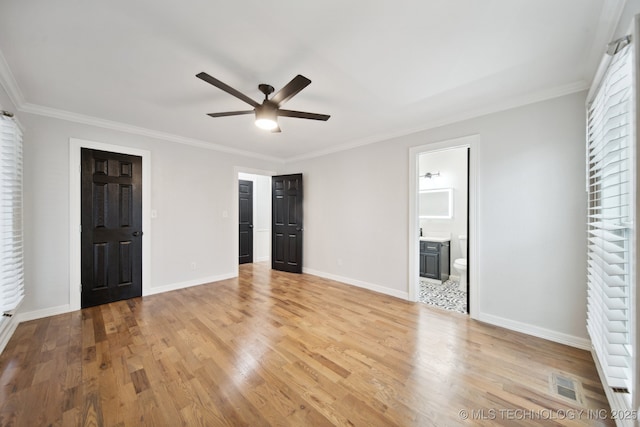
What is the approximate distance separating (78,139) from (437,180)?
5.71 m

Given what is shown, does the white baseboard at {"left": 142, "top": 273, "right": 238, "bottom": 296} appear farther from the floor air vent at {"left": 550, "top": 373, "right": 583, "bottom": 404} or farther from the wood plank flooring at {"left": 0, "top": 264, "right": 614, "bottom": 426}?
the floor air vent at {"left": 550, "top": 373, "right": 583, "bottom": 404}

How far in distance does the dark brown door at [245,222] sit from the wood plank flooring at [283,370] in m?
2.90

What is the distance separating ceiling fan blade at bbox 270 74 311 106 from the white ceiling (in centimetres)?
23

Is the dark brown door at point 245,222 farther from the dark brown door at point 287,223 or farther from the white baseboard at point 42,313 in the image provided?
the white baseboard at point 42,313

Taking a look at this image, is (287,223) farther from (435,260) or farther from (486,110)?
(486,110)

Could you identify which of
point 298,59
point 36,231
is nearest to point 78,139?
point 36,231

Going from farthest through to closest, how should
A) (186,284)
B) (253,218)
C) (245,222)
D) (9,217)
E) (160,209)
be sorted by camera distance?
(253,218) → (245,222) → (186,284) → (160,209) → (9,217)

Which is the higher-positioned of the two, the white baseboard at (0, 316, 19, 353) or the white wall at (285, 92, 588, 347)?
the white wall at (285, 92, 588, 347)

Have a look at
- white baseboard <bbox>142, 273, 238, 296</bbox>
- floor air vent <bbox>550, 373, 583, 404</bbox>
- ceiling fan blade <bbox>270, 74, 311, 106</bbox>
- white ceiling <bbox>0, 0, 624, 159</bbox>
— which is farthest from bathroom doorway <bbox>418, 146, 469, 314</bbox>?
white baseboard <bbox>142, 273, 238, 296</bbox>

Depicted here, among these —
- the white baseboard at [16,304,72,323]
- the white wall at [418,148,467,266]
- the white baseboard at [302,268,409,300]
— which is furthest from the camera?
the white wall at [418,148,467,266]

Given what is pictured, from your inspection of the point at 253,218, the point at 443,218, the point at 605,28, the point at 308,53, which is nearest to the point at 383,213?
the point at 443,218

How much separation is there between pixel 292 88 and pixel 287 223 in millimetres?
3513

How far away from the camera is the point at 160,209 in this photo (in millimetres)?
3738

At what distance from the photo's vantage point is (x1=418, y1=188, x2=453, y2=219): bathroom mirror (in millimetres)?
4523
